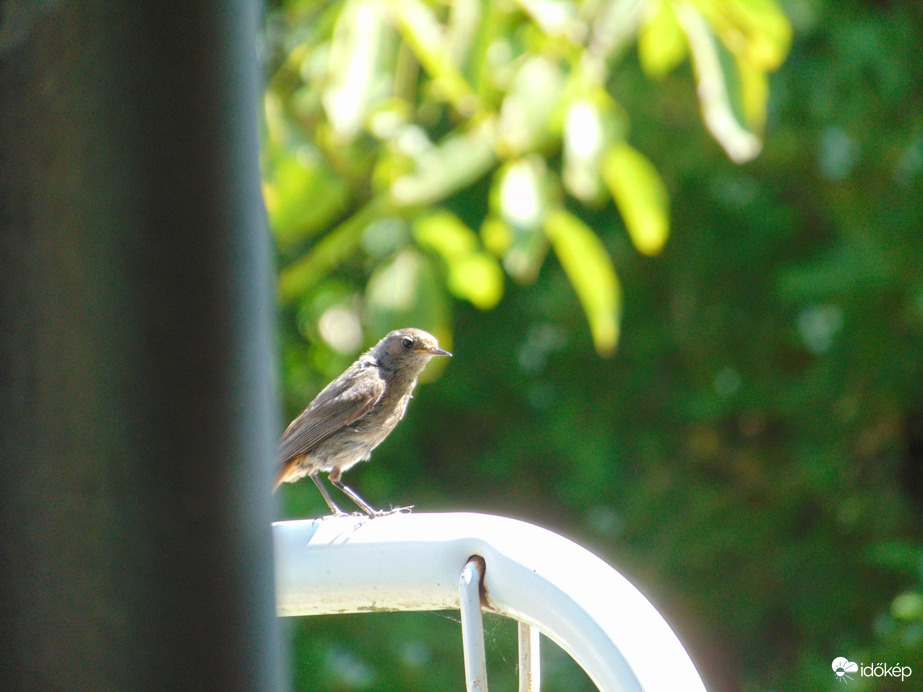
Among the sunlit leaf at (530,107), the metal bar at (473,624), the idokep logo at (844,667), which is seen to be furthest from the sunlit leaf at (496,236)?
the idokep logo at (844,667)

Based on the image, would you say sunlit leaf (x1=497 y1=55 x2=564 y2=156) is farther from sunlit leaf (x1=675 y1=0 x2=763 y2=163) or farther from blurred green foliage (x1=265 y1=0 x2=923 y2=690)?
blurred green foliage (x1=265 y1=0 x2=923 y2=690)

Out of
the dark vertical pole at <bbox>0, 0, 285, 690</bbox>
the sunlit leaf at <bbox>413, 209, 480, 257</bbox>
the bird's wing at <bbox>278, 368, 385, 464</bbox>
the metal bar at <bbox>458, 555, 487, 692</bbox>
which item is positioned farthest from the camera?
the bird's wing at <bbox>278, 368, 385, 464</bbox>

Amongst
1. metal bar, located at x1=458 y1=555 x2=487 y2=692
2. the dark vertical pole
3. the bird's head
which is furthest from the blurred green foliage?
the dark vertical pole

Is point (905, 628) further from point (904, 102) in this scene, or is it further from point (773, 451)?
point (904, 102)

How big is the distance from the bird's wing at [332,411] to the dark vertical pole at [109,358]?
2964mm

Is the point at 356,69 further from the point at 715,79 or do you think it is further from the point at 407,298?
the point at 715,79

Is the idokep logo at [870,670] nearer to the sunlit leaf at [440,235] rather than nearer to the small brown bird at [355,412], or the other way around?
the small brown bird at [355,412]

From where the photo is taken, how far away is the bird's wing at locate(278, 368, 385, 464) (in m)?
3.87

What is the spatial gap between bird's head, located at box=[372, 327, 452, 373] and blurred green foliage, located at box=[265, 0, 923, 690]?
0.34 meters

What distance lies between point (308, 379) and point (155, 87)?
5.13 meters

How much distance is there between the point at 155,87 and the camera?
888 mm

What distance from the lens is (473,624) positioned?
5.09ft

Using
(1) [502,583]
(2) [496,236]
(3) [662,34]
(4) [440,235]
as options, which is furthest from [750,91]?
(1) [502,583]

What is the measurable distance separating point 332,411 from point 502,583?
2.45 m
